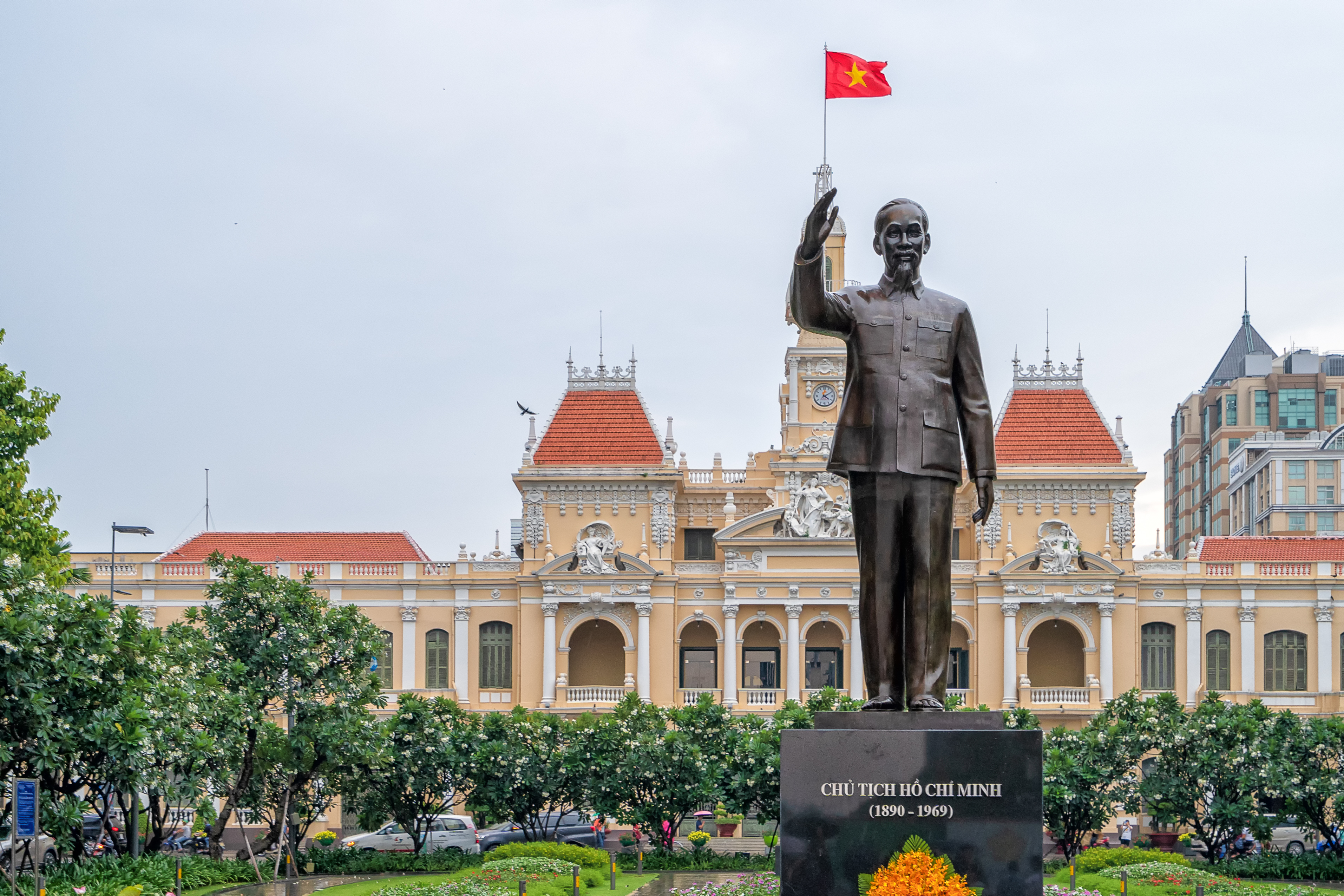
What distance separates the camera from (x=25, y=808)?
18922mm

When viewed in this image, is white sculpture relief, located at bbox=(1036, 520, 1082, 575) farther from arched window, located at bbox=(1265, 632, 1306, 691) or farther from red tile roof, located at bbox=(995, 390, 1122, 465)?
arched window, located at bbox=(1265, 632, 1306, 691)

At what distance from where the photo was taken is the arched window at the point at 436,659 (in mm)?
55219

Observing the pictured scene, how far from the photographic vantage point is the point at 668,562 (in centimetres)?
5462

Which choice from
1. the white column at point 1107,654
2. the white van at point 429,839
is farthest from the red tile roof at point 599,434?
the white van at point 429,839

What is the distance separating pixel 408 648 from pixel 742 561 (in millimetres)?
11609

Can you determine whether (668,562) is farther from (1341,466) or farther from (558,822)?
(1341,466)

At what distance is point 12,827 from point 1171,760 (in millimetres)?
22017

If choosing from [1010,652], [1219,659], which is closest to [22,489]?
[1010,652]

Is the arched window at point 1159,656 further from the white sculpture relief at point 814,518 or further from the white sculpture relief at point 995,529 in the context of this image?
the white sculpture relief at point 814,518

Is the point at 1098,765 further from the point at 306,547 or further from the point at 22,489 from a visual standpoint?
the point at 306,547

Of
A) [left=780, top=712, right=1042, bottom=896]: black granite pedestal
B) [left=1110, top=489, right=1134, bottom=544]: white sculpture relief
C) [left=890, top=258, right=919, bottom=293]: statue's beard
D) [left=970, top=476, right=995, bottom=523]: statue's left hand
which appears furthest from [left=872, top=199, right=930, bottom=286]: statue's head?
[left=1110, top=489, right=1134, bottom=544]: white sculpture relief

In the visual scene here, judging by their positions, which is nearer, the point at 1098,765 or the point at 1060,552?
the point at 1098,765

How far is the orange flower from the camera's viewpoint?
33.3 feet

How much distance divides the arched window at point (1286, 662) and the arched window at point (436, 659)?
89.5 feet
